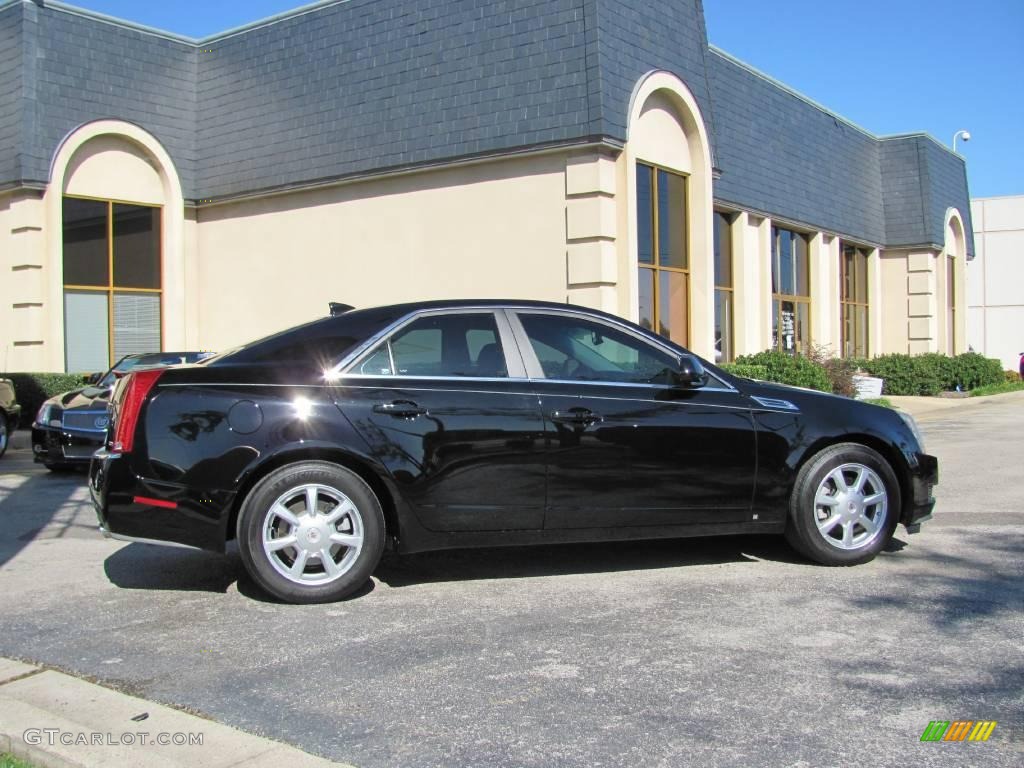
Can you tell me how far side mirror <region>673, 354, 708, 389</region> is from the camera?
244 inches

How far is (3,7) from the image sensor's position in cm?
1844

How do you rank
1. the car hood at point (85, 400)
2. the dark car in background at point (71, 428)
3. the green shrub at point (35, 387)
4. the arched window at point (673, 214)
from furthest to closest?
1. the green shrub at point (35, 387)
2. the arched window at point (673, 214)
3. the car hood at point (85, 400)
4. the dark car in background at point (71, 428)

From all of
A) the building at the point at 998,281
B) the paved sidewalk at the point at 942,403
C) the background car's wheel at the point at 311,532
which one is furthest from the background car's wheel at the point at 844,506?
the building at the point at 998,281

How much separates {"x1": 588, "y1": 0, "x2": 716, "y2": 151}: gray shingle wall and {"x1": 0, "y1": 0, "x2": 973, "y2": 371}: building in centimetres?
5

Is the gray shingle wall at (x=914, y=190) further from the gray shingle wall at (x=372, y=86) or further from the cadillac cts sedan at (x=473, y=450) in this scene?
the cadillac cts sedan at (x=473, y=450)

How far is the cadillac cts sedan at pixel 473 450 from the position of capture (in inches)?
222

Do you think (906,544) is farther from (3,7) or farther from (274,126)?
Result: (3,7)

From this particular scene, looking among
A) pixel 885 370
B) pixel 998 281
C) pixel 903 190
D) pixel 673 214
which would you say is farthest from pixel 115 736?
pixel 998 281

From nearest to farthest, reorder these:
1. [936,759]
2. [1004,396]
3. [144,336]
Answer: [936,759] < [144,336] < [1004,396]

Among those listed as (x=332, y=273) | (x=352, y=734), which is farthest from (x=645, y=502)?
(x=332, y=273)

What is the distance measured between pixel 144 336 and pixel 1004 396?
20.7 m

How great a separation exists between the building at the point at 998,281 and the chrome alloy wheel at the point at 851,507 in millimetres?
41916

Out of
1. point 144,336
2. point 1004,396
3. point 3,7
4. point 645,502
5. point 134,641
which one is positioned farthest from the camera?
point 1004,396

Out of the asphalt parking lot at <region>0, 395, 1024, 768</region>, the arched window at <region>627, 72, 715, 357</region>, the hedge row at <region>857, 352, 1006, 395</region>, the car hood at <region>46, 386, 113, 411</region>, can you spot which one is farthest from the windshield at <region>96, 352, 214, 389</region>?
the hedge row at <region>857, 352, 1006, 395</region>
